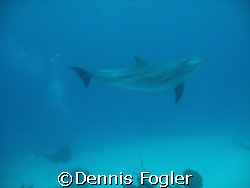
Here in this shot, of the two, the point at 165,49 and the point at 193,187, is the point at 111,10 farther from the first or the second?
the point at 165,49

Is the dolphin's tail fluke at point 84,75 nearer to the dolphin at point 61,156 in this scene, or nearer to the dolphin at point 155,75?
the dolphin at point 155,75

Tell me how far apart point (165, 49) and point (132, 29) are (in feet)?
99.6

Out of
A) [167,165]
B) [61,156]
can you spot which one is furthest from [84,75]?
[61,156]

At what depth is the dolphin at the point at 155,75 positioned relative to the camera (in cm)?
855

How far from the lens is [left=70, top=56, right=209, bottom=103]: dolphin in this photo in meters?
8.55

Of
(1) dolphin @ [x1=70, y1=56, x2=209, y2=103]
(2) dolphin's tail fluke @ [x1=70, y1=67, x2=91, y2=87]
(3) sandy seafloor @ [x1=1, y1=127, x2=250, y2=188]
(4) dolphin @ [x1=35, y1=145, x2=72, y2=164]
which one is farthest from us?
(4) dolphin @ [x1=35, y1=145, x2=72, y2=164]

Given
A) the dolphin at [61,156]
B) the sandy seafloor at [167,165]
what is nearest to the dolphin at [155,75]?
the sandy seafloor at [167,165]

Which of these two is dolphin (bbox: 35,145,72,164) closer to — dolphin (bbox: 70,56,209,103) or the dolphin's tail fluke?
the dolphin's tail fluke

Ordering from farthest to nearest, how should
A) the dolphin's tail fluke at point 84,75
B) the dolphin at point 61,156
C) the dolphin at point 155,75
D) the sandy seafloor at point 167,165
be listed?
1. the dolphin at point 61,156
2. the sandy seafloor at point 167,165
3. the dolphin's tail fluke at point 84,75
4. the dolphin at point 155,75

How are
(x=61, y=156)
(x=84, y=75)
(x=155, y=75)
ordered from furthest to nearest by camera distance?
(x=61, y=156) → (x=84, y=75) → (x=155, y=75)

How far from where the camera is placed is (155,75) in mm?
8750

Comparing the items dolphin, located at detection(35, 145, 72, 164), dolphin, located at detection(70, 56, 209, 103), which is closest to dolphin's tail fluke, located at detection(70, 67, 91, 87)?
dolphin, located at detection(70, 56, 209, 103)

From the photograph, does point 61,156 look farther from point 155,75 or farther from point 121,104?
point 121,104

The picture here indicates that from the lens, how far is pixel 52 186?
15.3 m
